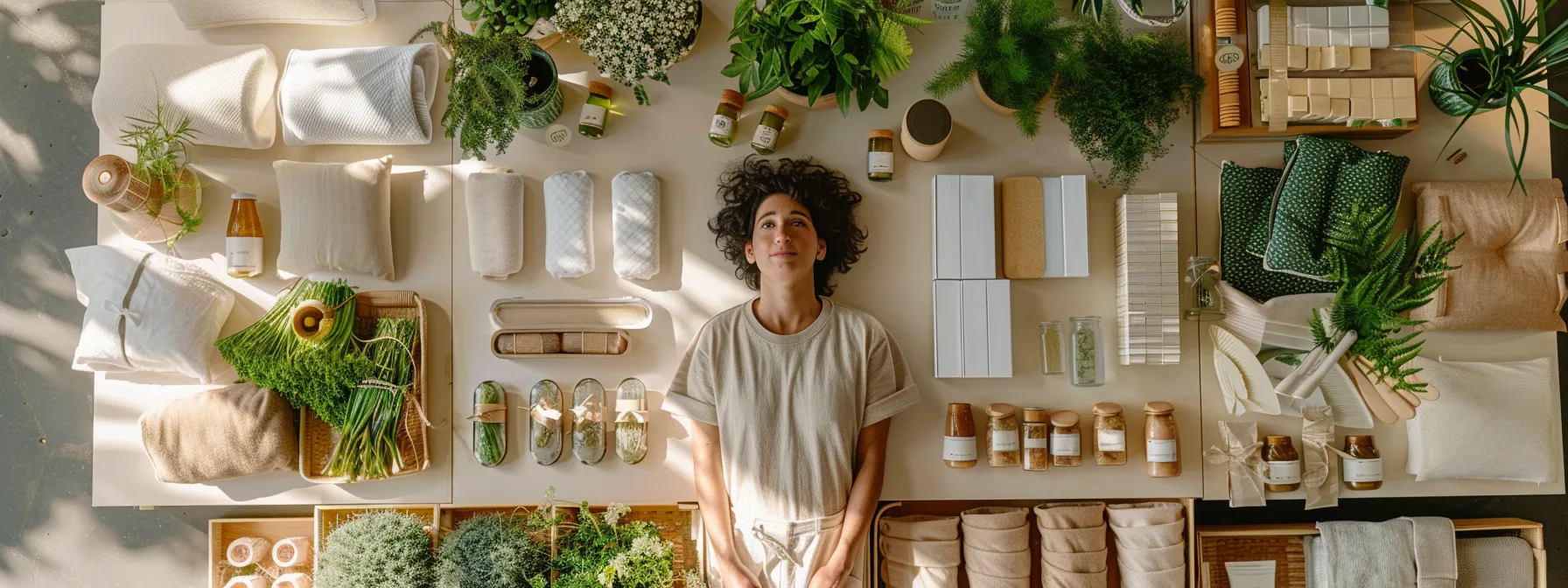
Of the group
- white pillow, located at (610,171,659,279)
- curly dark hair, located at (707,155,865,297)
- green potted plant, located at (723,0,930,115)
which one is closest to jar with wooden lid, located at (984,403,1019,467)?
curly dark hair, located at (707,155,865,297)

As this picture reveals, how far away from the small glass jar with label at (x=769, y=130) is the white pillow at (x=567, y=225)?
59 cm

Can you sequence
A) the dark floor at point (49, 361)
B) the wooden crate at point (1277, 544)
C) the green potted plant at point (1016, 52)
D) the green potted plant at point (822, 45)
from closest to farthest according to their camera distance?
the green potted plant at point (822, 45)
the green potted plant at point (1016, 52)
the wooden crate at point (1277, 544)
the dark floor at point (49, 361)

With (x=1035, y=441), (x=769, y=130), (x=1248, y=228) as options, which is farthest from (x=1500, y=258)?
(x=769, y=130)

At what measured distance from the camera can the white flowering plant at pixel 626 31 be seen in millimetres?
2248

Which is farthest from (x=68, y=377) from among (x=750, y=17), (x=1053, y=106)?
(x=1053, y=106)

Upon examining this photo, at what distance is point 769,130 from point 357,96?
1335mm

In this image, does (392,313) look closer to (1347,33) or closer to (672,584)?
(672,584)

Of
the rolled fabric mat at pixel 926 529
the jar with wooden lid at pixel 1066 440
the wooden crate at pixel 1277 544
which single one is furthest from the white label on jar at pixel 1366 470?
the rolled fabric mat at pixel 926 529

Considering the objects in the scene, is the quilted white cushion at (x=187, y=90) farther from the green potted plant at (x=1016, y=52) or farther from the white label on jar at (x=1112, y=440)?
the white label on jar at (x=1112, y=440)

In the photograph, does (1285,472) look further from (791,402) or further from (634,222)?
(634,222)

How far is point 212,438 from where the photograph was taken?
2.35m

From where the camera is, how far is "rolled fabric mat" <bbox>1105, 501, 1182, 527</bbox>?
7.81 feet

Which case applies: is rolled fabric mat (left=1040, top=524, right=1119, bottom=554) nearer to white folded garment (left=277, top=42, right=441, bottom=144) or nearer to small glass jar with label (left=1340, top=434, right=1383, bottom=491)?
small glass jar with label (left=1340, top=434, right=1383, bottom=491)

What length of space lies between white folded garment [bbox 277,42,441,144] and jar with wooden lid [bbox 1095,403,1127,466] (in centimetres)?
239
